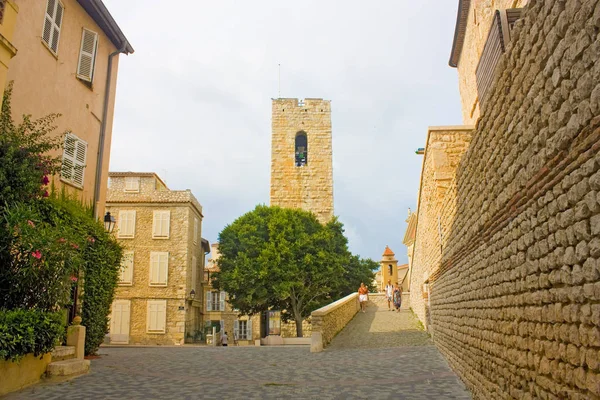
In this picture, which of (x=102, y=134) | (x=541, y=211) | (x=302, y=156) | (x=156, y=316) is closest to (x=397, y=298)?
(x=156, y=316)

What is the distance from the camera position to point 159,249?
99.3 ft

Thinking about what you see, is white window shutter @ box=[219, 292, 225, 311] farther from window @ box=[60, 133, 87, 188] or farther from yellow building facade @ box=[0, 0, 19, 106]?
yellow building facade @ box=[0, 0, 19, 106]

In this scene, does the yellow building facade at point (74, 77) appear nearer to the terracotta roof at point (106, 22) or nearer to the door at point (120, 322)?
the terracotta roof at point (106, 22)

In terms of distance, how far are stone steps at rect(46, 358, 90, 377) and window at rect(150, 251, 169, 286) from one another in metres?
21.3

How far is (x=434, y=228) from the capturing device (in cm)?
1173

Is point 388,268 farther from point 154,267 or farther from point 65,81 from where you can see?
point 65,81

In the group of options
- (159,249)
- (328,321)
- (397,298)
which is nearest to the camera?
(328,321)

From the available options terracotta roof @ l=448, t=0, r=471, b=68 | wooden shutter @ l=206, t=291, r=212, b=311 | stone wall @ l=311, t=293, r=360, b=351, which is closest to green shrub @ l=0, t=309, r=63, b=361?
stone wall @ l=311, t=293, r=360, b=351

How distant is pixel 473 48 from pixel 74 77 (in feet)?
40.2

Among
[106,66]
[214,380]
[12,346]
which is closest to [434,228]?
[214,380]

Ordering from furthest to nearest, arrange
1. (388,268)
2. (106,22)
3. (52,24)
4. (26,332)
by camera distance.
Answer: (388,268)
(106,22)
(52,24)
(26,332)

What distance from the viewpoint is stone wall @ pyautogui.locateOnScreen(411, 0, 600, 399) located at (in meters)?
2.75

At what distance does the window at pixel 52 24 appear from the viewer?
34.9 feet

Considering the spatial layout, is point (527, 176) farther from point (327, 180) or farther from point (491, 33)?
point (327, 180)
